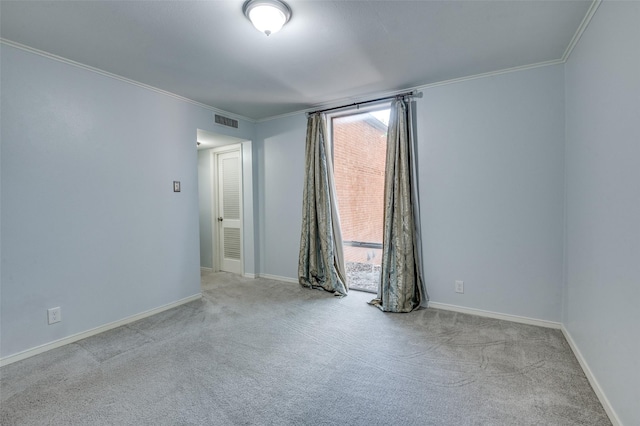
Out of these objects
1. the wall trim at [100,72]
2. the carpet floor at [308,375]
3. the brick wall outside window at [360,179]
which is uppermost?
the wall trim at [100,72]

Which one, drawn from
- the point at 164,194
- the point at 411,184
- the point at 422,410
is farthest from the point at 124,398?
the point at 411,184

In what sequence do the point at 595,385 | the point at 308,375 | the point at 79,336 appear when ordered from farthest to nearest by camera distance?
1. the point at 79,336
2. the point at 308,375
3. the point at 595,385

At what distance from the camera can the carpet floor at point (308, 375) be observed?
1688 millimetres

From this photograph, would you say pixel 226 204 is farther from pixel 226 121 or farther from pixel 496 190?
pixel 496 190

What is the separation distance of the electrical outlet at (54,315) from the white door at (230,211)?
98.3 inches

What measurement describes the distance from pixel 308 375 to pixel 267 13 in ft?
8.05

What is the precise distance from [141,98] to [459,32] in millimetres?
3098

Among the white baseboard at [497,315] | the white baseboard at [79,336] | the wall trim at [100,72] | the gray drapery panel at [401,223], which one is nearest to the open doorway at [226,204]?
the wall trim at [100,72]

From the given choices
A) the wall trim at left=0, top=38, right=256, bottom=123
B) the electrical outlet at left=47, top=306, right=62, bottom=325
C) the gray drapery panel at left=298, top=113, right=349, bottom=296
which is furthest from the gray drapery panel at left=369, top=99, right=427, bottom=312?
the electrical outlet at left=47, top=306, right=62, bottom=325

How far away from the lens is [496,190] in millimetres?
2902

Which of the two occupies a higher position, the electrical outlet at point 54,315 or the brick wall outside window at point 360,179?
the brick wall outside window at point 360,179

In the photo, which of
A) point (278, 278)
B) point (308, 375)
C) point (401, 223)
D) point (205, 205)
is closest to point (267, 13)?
point (401, 223)

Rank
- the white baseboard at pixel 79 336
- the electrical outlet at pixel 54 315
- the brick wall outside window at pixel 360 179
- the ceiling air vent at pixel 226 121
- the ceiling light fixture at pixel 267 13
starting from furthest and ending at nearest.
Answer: the ceiling air vent at pixel 226 121 < the brick wall outside window at pixel 360 179 < the electrical outlet at pixel 54 315 < the white baseboard at pixel 79 336 < the ceiling light fixture at pixel 267 13

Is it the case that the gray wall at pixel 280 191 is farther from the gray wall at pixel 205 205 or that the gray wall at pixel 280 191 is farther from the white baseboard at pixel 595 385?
the white baseboard at pixel 595 385
